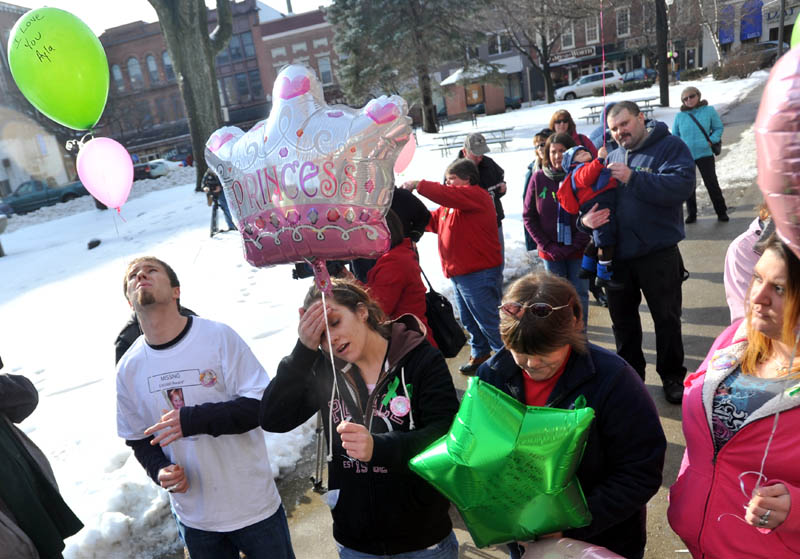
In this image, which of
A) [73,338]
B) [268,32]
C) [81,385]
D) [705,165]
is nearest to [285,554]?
[81,385]

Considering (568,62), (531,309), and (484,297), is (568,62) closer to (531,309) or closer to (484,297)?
(484,297)

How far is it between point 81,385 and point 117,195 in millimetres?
2658

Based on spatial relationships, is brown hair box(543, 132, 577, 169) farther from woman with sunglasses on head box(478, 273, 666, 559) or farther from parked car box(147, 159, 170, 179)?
parked car box(147, 159, 170, 179)

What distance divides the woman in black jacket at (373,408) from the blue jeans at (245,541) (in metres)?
0.49

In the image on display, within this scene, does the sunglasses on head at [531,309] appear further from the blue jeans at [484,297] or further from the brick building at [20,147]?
the brick building at [20,147]

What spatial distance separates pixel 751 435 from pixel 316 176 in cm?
153

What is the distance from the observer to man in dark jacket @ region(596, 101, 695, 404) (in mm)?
3596

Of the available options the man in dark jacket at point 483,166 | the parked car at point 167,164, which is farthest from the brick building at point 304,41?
the man in dark jacket at point 483,166

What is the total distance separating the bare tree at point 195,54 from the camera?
13016 millimetres

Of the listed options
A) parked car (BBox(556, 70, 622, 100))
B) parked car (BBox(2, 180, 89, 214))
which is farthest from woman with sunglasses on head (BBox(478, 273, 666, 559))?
parked car (BBox(556, 70, 622, 100))

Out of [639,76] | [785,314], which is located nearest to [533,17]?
[639,76]

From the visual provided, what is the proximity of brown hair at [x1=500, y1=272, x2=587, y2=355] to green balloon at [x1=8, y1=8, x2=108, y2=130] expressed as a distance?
11.4 feet

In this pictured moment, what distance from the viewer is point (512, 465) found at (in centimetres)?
152

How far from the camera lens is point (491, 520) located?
1.62 meters
